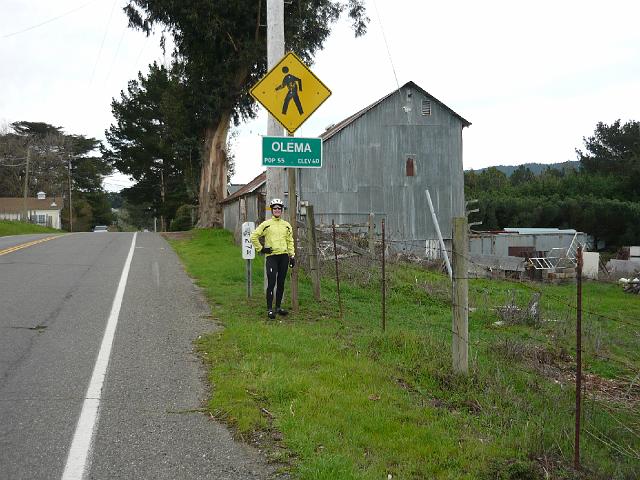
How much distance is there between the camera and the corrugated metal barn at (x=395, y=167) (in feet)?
91.8

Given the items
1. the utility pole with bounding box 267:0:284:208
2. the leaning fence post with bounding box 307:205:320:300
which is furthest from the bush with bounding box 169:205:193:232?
the utility pole with bounding box 267:0:284:208

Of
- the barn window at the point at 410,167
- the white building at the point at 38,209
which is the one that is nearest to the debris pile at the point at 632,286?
the barn window at the point at 410,167

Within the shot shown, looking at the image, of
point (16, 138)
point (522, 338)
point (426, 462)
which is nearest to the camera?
point (426, 462)

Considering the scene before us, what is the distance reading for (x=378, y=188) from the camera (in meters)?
28.6

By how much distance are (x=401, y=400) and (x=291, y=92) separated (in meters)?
5.12

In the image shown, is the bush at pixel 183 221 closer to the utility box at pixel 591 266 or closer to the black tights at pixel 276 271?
the utility box at pixel 591 266

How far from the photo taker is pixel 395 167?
28797 mm

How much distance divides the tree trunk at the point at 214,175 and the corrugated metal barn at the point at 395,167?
545 cm

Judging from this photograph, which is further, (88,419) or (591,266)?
(591,266)

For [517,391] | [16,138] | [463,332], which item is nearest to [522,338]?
[517,391]

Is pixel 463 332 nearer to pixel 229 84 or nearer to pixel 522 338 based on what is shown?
pixel 522 338

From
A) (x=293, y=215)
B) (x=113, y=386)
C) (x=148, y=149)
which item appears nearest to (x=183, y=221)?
(x=148, y=149)

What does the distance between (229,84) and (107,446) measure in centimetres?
2450

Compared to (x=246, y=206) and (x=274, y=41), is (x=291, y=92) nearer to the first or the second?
(x=274, y=41)
